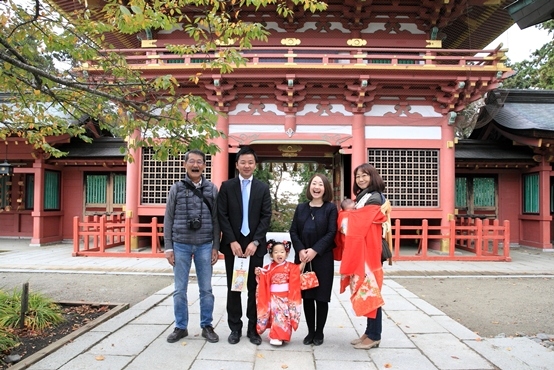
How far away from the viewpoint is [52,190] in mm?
11062

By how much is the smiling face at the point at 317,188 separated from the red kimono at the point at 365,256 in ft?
1.07

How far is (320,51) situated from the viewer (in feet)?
30.5

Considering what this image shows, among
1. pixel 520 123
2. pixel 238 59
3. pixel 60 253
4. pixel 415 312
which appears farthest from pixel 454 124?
pixel 60 253

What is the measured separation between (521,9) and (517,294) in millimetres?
4379

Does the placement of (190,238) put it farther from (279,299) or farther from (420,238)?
(420,238)

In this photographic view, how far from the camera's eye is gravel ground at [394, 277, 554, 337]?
419 centimetres

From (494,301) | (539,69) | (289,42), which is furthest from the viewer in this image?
(539,69)

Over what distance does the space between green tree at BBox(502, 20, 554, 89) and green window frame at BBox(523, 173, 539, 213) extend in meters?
9.19

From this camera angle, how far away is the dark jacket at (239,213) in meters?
3.38

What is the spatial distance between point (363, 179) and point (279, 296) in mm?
1333

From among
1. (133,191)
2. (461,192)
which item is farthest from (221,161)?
(461,192)

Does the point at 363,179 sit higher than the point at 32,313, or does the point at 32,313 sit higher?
the point at 363,179

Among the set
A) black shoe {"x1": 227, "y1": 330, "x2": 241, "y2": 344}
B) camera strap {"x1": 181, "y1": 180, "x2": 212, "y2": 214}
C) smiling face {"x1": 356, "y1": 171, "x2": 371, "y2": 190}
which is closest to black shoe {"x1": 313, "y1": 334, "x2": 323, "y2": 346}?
black shoe {"x1": 227, "y1": 330, "x2": 241, "y2": 344}

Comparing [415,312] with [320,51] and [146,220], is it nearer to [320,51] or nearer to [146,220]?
[320,51]
